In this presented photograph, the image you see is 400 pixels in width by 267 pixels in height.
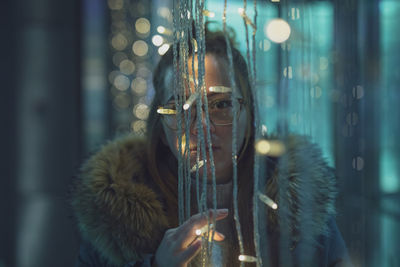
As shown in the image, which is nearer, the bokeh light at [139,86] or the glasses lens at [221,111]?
the glasses lens at [221,111]

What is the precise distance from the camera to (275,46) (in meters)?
0.54

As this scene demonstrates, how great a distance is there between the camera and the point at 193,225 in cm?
49

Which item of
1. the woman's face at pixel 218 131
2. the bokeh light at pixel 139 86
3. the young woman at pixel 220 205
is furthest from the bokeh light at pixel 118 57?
the woman's face at pixel 218 131

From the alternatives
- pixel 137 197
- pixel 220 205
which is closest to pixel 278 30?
pixel 220 205

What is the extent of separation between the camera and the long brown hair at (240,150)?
0.52 meters

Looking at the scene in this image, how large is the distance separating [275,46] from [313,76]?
81 millimetres

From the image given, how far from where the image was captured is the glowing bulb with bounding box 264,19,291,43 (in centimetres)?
52

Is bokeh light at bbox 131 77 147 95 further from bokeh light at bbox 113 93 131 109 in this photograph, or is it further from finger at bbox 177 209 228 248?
finger at bbox 177 209 228 248

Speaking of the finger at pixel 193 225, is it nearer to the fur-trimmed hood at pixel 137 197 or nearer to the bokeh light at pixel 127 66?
the fur-trimmed hood at pixel 137 197

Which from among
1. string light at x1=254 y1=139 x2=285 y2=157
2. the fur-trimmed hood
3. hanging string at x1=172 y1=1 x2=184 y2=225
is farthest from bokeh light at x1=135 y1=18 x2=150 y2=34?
string light at x1=254 y1=139 x2=285 y2=157

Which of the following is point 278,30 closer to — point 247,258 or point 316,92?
point 316,92

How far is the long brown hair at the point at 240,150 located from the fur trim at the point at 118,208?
0.04 m

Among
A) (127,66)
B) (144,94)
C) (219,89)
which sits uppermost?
(127,66)

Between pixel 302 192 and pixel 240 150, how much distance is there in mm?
124
